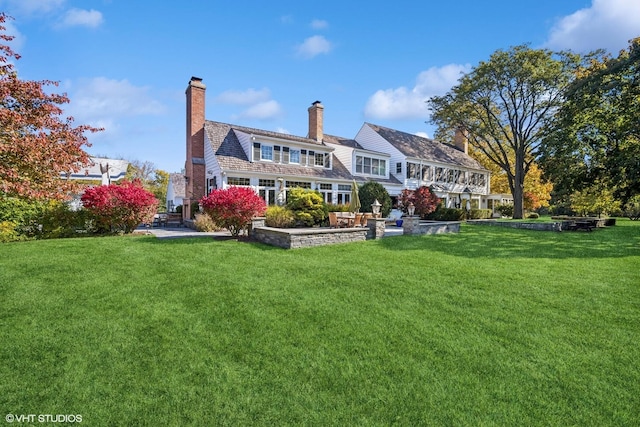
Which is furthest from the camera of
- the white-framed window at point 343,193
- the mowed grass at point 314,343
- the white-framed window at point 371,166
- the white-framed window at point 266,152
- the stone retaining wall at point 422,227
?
the white-framed window at point 371,166

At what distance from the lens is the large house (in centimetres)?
1973

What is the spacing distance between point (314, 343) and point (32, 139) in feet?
21.5

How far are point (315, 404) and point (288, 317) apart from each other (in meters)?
1.84

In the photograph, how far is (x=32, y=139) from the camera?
6.00 m

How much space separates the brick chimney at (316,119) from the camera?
82.5 feet

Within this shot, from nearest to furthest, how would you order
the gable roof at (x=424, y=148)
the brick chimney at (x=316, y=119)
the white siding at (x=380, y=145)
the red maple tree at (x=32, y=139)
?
the red maple tree at (x=32, y=139)
the brick chimney at (x=316, y=119)
the white siding at (x=380, y=145)
the gable roof at (x=424, y=148)

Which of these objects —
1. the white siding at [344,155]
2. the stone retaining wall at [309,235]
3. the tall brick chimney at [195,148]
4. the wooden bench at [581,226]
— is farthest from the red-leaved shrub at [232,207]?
the wooden bench at [581,226]

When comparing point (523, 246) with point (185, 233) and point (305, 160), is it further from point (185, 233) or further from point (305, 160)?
point (305, 160)

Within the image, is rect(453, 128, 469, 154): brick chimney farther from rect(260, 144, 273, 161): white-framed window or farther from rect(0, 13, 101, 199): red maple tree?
rect(0, 13, 101, 199): red maple tree

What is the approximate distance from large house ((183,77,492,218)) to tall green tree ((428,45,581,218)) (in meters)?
4.65

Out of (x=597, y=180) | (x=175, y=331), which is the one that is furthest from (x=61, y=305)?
(x=597, y=180)

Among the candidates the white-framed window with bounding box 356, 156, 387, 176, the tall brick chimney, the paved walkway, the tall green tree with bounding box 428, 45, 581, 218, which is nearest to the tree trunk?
the tall green tree with bounding box 428, 45, 581, 218

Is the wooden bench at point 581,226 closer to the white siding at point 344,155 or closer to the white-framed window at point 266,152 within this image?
the white siding at point 344,155

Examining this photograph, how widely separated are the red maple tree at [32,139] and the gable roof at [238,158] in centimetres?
1046
